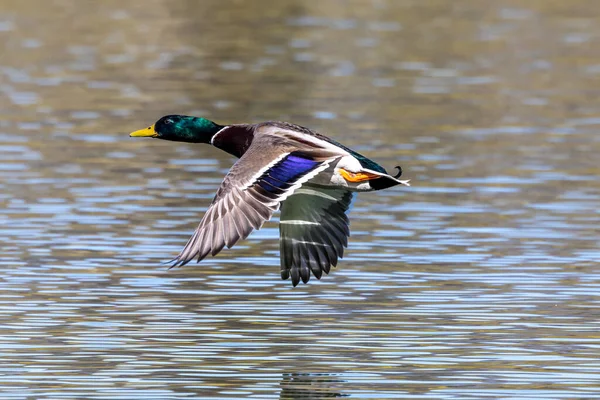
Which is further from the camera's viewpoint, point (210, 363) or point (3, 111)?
point (3, 111)

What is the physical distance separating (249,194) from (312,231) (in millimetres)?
2335

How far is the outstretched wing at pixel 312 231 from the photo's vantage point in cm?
1432

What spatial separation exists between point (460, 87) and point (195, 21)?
13244 millimetres

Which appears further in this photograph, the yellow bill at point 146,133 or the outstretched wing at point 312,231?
the yellow bill at point 146,133

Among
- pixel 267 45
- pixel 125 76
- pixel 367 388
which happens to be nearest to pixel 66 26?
pixel 267 45

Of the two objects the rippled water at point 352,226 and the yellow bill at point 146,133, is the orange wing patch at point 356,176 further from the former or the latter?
the yellow bill at point 146,133

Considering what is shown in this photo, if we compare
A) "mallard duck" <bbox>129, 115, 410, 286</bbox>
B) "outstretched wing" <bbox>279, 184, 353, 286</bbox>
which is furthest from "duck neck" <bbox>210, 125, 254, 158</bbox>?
"outstretched wing" <bbox>279, 184, 353, 286</bbox>

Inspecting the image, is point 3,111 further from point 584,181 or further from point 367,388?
point 367,388

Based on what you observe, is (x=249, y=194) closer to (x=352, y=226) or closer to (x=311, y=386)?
(x=311, y=386)

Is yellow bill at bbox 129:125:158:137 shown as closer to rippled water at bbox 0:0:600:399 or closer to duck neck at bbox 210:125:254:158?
duck neck at bbox 210:125:254:158

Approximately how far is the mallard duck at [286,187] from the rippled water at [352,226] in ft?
1.65

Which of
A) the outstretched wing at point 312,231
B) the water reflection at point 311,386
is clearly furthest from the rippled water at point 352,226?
the outstretched wing at point 312,231

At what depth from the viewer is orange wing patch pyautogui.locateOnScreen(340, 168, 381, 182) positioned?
43.2 feet

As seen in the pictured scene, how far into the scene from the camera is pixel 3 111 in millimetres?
27297
